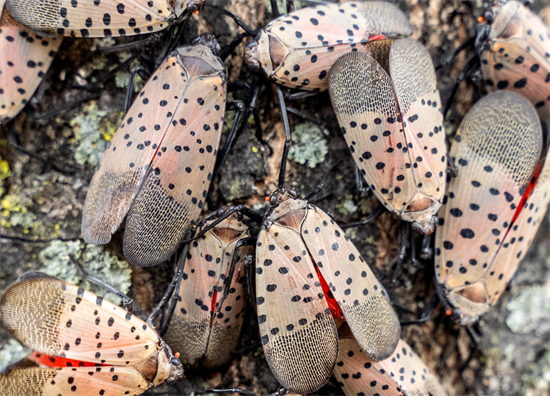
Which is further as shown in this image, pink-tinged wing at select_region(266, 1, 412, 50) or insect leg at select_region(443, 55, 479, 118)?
insect leg at select_region(443, 55, 479, 118)

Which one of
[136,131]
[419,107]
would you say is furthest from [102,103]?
[419,107]

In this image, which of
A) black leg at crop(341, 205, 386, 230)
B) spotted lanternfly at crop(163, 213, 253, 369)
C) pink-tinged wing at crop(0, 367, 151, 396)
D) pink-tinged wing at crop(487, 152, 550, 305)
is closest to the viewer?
pink-tinged wing at crop(0, 367, 151, 396)

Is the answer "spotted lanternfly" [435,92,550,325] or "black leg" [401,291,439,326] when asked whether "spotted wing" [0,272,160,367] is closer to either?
"black leg" [401,291,439,326]

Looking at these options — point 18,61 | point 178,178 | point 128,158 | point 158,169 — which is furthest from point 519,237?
point 18,61

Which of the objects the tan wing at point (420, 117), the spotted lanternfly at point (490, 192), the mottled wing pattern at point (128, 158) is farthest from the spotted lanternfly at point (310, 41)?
the spotted lanternfly at point (490, 192)

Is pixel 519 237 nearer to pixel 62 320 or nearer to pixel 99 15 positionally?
pixel 62 320

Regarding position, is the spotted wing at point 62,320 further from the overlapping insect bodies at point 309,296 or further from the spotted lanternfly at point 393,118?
the spotted lanternfly at point 393,118

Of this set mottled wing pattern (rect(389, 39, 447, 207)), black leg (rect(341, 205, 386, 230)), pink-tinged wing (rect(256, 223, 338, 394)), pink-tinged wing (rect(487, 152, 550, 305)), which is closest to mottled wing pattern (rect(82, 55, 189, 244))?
pink-tinged wing (rect(256, 223, 338, 394))
